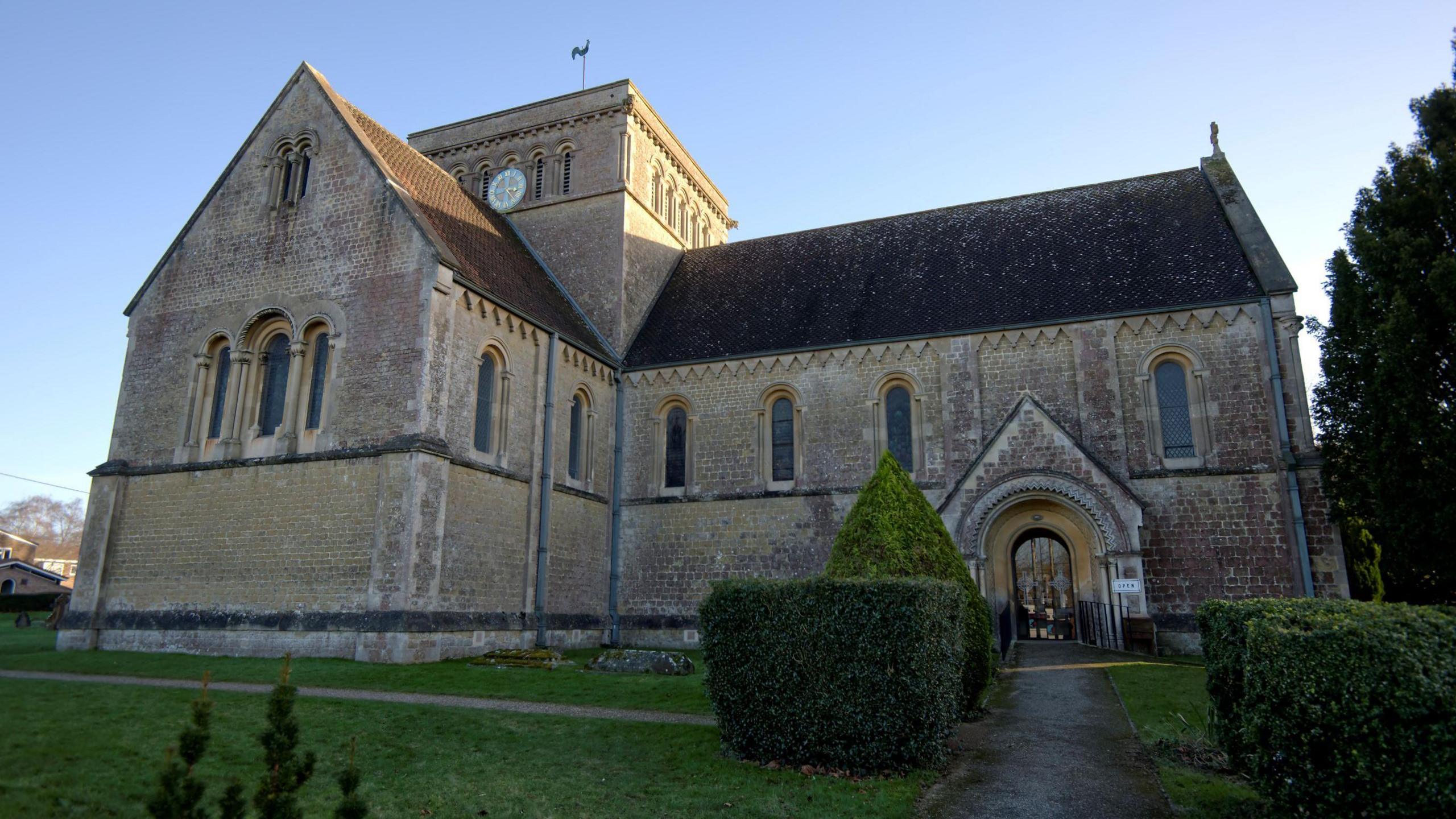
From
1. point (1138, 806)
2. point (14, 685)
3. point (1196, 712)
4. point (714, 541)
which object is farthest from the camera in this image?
point (714, 541)

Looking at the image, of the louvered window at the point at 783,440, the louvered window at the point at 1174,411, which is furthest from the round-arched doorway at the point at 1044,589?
the louvered window at the point at 783,440

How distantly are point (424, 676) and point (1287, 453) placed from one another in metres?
18.9

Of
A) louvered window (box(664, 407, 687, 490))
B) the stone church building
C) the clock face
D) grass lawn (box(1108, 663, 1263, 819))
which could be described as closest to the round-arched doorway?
the stone church building

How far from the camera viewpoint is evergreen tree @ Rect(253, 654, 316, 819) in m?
4.31

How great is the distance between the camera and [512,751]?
386 inches

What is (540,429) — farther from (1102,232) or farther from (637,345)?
(1102,232)

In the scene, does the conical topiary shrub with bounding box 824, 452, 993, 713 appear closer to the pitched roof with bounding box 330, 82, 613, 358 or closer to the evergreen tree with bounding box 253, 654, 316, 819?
the evergreen tree with bounding box 253, 654, 316, 819

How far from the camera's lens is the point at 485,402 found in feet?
70.8

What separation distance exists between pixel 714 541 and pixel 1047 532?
354 inches

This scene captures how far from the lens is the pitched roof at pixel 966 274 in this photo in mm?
22938

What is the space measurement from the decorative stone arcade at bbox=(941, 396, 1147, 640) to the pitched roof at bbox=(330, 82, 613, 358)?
37.7 ft

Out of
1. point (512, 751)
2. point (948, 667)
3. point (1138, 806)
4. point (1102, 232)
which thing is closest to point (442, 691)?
point (512, 751)

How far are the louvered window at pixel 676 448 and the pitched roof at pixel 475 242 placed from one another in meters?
2.74

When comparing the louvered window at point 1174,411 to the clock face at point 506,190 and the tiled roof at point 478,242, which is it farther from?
the clock face at point 506,190
